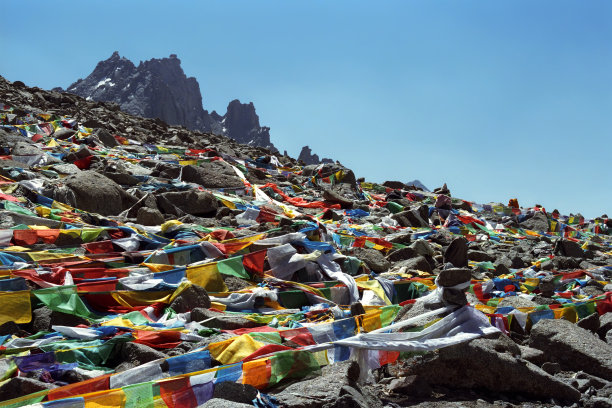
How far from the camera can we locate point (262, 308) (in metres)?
7.21

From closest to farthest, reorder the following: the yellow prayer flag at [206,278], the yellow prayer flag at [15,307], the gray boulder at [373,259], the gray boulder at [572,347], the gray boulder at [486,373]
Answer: the gray boulder at [486,373] < the gray boulder at [572,347] < the yellow prayer flag at [15,307] < the yellow prayer flag at [206,278] < the gray boulder at [373,259]

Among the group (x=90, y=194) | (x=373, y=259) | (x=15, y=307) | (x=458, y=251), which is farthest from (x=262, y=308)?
(x=90, y=194)

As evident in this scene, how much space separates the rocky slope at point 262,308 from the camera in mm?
4371

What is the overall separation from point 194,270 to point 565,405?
4.74 m

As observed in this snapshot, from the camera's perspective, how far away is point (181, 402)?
3.89 m

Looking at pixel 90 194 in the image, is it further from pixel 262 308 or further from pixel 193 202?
pixel 262 308

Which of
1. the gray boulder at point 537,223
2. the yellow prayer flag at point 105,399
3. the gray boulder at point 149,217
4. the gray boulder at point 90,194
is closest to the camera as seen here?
the yellow prayer flag at point 105,399

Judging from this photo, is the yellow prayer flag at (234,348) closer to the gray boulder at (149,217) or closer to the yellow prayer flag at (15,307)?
the yellow prayer flag at (15,307)

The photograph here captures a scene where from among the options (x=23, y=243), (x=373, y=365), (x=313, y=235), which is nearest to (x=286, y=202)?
(x=313, y=235)

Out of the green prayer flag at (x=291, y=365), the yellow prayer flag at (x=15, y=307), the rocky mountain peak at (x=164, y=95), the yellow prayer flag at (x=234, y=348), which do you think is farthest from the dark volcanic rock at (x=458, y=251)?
the rocky mountain peak at (x=164, y=95)

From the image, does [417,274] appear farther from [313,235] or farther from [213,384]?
[213,384]

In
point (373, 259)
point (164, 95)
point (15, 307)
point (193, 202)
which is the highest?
point (164, 95)

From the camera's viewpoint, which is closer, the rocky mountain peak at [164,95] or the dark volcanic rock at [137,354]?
the dark volcanic rock at [137,354]

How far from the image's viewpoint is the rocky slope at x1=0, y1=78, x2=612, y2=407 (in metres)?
4.37
